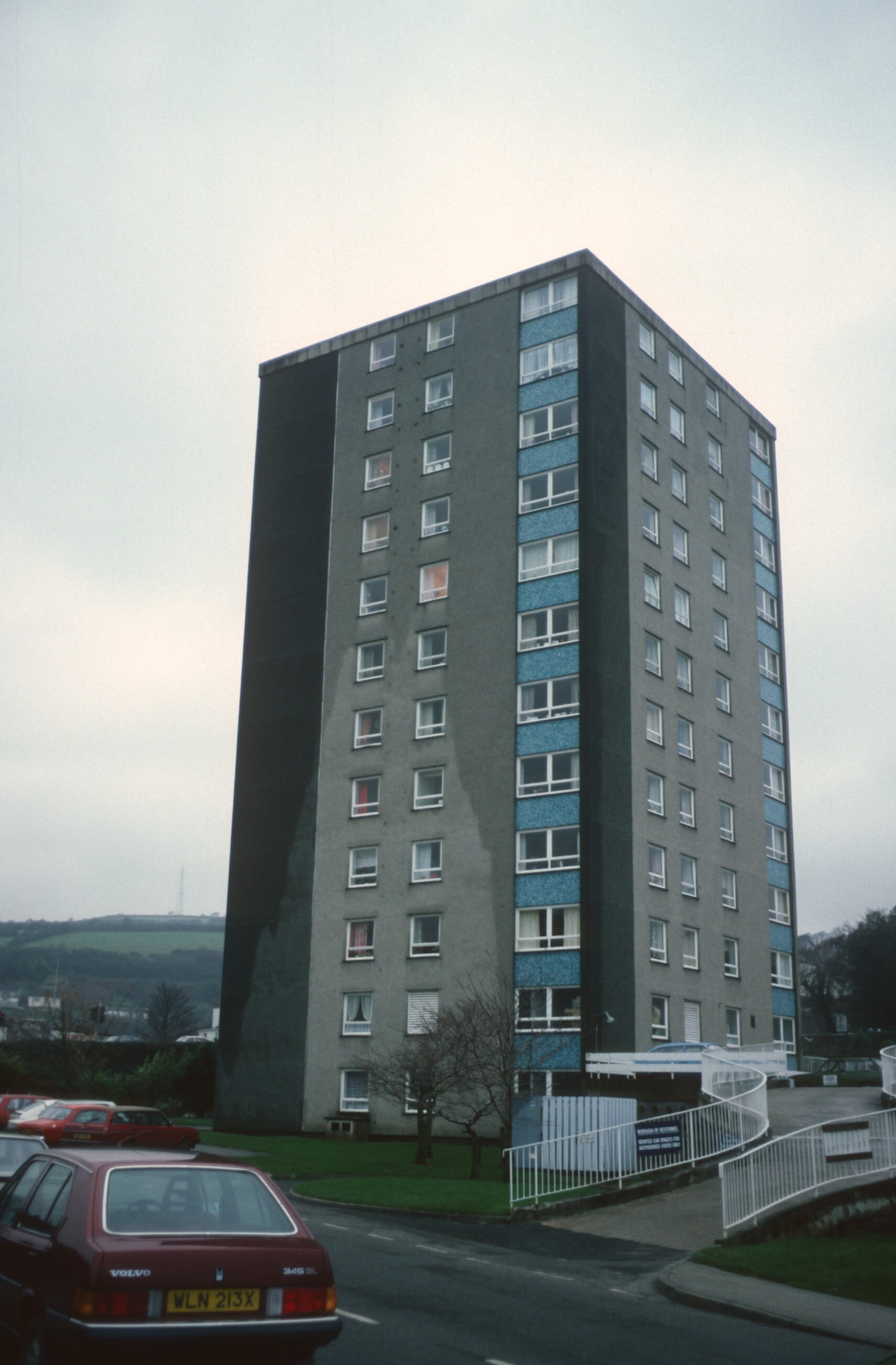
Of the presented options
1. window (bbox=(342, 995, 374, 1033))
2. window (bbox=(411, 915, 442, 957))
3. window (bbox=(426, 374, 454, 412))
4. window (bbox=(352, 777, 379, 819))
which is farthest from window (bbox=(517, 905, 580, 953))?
window (bbox=(426, 374, 454, 412))

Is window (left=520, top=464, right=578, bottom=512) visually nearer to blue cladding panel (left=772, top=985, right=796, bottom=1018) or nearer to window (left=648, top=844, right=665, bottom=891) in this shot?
window (left=648, top=844, right=665, bottom=891)

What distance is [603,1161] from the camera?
23.5m

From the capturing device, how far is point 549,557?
45875 mm

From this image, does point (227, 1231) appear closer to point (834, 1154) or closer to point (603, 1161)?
point (834, 1154)

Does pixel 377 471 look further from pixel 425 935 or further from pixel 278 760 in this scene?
pixel 425 935

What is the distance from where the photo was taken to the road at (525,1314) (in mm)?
10148

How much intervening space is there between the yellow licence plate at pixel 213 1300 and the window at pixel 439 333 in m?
48.1

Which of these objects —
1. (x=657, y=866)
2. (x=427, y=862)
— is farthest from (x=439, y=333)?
(x=657, y=866)

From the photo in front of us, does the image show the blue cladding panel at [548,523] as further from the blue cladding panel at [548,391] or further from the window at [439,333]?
the window at [439,333]

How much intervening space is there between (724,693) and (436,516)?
14097 millimetres

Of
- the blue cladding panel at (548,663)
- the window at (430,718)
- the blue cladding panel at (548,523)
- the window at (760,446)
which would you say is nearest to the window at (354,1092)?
the window at (430,718)

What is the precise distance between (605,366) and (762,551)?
1440 cm

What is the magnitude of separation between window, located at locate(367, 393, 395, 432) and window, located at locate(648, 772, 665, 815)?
18.3m

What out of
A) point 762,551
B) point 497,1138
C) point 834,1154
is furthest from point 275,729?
point 834,1154
